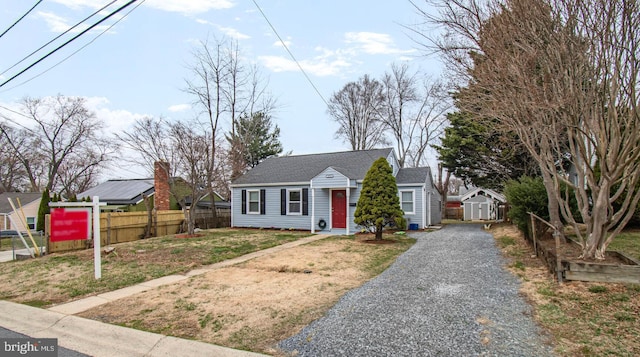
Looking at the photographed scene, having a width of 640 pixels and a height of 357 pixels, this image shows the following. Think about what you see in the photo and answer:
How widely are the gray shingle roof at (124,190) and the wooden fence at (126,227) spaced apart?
578 cm

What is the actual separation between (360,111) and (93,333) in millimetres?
31305

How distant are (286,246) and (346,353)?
8.31 m

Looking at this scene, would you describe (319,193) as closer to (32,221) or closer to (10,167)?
(32,221)

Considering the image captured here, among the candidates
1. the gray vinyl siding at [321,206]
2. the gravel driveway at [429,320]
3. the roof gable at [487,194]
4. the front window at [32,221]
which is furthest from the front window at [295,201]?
the front window at [32,221]

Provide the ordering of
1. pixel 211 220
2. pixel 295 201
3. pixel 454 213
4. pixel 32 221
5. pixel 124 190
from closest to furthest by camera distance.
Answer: pixel 295 201 < pixel 211 220 < pixel 124 190 < pixel 32 221 < pixel 454 213

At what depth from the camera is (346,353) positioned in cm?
362

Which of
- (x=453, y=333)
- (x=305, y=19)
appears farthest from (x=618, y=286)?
(x=305, y=19)

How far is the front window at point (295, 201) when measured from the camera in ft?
57.5

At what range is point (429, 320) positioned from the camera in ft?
14.3

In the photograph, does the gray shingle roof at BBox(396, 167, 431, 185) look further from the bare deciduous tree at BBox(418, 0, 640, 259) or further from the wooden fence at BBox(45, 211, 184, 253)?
the wooden fence at BBox(45, 211, 184, 253)

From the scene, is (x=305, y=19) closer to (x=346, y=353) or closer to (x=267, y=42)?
A: (x=267, y=42)

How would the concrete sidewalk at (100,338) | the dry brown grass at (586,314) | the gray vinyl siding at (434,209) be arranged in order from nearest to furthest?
the dry brown grass at (586,314) < the concrete sidewalk at (100,338) < the gray vinyl siding at (434,209)

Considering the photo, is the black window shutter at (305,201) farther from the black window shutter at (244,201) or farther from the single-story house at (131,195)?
the single-story house at (131,195)

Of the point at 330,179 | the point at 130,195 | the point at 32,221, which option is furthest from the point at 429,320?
the point at 32,221
